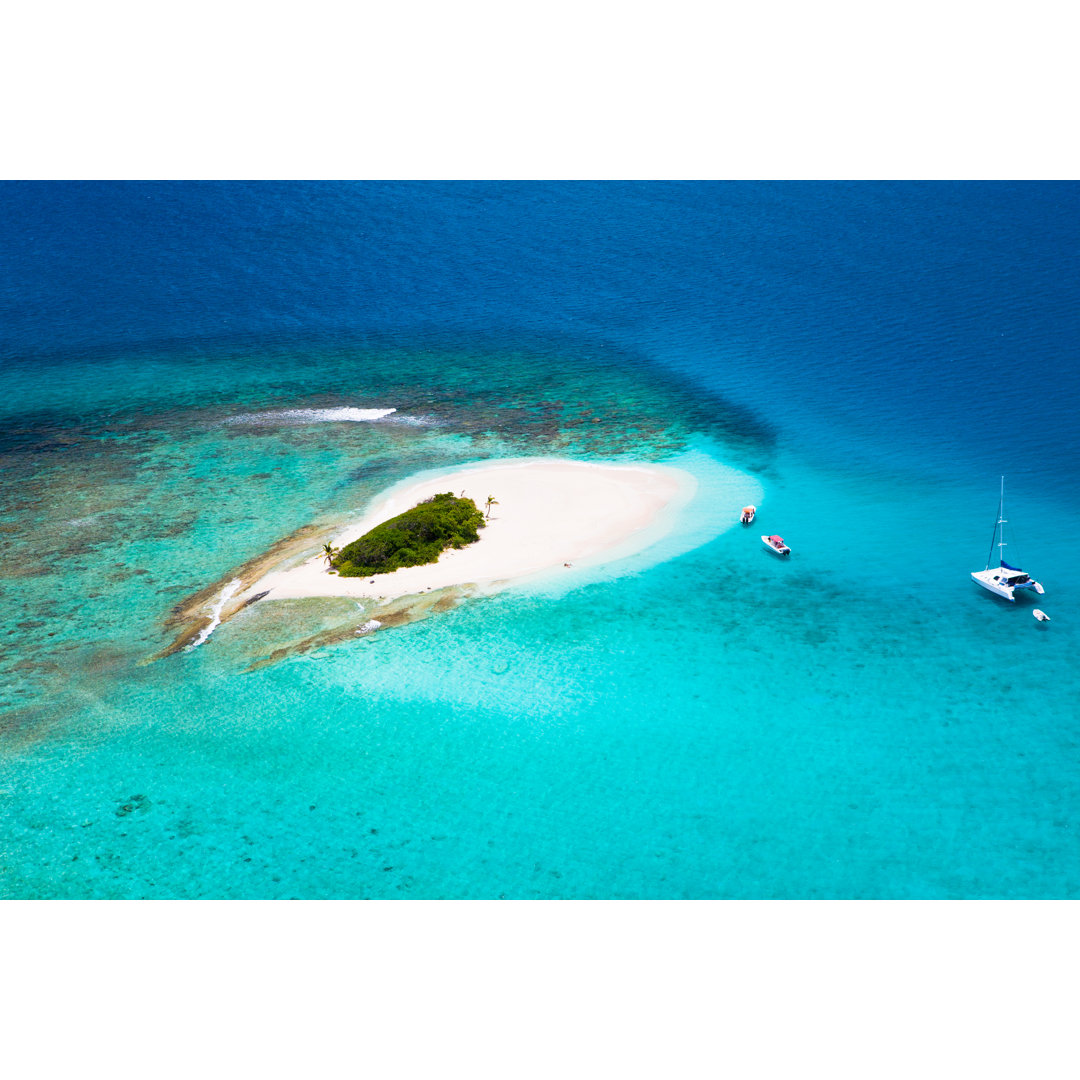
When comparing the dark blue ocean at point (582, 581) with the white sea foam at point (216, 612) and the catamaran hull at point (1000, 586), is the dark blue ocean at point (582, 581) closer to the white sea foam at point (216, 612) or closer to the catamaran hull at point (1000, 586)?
the catamaran hull at point (1000, 586)

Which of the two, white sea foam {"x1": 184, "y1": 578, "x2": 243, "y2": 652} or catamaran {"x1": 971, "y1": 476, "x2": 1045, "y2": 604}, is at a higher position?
catamaran {"x1": 971, "y1": 476, "x2": 1045, "y2": 604}

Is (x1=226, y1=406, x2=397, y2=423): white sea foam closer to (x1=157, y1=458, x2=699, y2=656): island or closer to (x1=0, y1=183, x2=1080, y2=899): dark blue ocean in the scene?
(x1=0, y1=183, x2=1080, y2=899): dark blue ocean

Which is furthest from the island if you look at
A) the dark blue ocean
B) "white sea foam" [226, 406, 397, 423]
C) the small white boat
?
"white sea foam" [226, 406, 397, 423]

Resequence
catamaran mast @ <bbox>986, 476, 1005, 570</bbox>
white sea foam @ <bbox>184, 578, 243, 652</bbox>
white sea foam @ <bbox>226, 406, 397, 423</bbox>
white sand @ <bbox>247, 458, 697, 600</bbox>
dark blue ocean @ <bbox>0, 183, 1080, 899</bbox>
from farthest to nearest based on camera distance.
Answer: white sea foam @ <bbox>226, 406, 397, 423</bbox>, catamaran mast @ <bbox>986, 476, 1005, 570</bbox>, white sand @ <bbox>247, 458, 697, 600</bbox>, white sea foam @ <bbox>184, 578, 243, 652</bbox>, dark blue ocean @ <bbox>0, 183, 1080, 899</bbox>

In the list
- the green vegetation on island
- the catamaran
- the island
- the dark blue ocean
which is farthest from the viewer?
the green vegetation on island

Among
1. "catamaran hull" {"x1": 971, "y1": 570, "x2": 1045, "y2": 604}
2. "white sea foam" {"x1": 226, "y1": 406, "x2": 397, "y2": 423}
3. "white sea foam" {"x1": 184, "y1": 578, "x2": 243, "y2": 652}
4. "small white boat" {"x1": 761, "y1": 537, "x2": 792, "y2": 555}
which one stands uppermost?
"white sea foam" {"x1": 226, "y1": 406, "x2": 397, "y2": 423}

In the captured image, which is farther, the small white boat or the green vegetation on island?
the small white boat

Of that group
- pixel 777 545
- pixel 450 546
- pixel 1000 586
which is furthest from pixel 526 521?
pixel 1000 586

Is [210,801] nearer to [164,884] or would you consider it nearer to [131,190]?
[164,884]

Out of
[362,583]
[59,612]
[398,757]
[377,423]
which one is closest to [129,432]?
[377,423]
